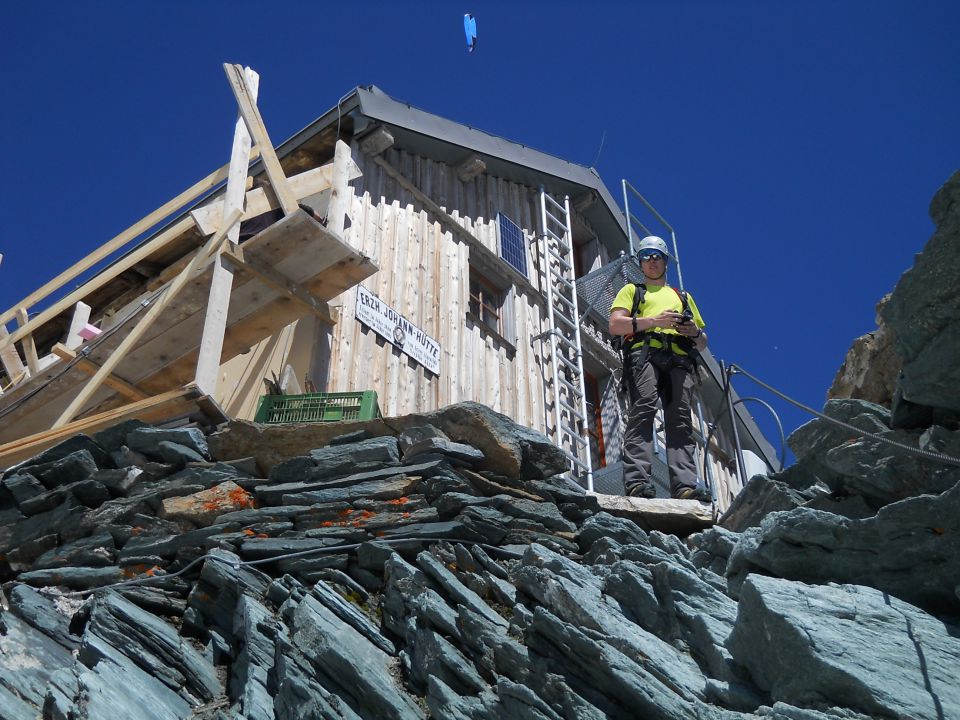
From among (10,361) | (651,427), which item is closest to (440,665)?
(651,427)

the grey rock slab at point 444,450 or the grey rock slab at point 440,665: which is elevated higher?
the grey rock slab at point 444,450

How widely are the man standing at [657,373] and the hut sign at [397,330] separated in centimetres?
304

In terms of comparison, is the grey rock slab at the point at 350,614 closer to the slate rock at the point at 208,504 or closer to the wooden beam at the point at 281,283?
the slate rock at the point at 208,504

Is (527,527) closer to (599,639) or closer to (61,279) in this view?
(599,639)

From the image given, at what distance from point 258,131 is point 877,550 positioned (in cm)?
694

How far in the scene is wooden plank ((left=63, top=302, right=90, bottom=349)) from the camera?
11711mm

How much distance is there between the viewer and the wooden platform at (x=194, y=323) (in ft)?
29.4

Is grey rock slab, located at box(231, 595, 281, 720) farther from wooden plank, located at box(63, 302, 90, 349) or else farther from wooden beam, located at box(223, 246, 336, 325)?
wooden plank, located at box(63, 302, 90, 349)

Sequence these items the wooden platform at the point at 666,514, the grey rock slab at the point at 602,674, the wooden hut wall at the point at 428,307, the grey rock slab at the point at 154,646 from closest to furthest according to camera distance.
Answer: the grey rock slab at the point at 602,674, the grey rock slab at the point at 154,646, the wooden platform at the point at 666,514, the wooden hut wall at the point at 428,307

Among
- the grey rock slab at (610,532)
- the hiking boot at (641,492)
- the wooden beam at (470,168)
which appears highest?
the wooden beam at (470,168)

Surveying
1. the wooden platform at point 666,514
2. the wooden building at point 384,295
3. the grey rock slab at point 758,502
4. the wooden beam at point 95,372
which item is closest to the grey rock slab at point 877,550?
the grey rock slab at point 758,502

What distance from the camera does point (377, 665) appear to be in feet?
16.6

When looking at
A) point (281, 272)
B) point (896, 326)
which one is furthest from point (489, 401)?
A: point (896, 326)

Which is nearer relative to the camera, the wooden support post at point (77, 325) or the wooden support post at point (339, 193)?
the wooden support post at point (339, 193)
